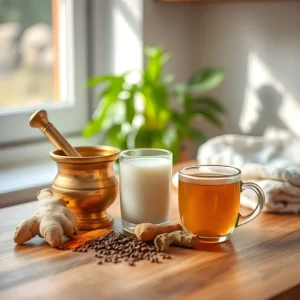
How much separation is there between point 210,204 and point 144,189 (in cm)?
13

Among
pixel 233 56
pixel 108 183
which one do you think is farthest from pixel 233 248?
pixel 233 56

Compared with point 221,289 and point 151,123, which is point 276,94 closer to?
point 151,123

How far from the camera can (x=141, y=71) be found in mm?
1939

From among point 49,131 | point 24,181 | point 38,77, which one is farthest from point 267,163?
point 38,77

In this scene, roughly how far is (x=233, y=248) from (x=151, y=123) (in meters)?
0.83

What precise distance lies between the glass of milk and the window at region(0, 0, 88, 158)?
2.45 ft

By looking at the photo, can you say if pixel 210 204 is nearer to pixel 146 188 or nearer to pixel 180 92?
pixel 146 188

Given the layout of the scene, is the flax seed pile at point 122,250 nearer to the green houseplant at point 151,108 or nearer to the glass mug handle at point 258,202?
the glass mug handle at point 258,202

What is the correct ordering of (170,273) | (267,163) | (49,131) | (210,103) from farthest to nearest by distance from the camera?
(210,103), (267,163), (49,131), (170,273)

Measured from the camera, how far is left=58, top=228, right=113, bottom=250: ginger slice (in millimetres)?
1128

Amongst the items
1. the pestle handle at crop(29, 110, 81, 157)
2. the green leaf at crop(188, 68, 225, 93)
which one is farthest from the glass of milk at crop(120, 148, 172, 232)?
the green leaf at crop(188, 68, 225, 93)

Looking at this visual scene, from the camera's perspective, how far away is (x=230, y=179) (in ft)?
3.77

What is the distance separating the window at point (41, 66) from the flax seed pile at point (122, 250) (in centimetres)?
81

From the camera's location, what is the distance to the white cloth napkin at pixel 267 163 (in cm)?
132
